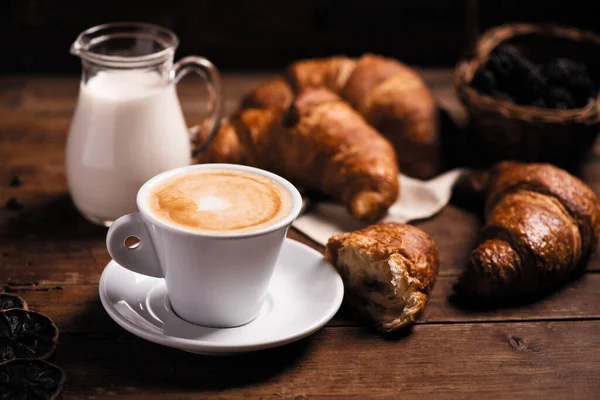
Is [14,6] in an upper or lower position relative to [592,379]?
lower

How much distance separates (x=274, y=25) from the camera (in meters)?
2.98

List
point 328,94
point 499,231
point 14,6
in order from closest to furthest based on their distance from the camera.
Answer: point 499,231, point 328,94, point 14,6

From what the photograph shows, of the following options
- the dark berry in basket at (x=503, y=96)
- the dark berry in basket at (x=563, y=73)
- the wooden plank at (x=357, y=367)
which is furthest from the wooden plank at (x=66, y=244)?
the dark berry in basket at (x=563, y=73)

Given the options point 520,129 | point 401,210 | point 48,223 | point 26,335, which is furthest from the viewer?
point 520,129

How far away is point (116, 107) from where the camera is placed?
169 centimetres

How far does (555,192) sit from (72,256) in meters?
1.08

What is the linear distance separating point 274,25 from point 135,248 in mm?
1803

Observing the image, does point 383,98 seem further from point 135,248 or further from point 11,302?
point 11,302

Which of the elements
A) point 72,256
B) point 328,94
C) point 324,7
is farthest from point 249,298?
point 324,7

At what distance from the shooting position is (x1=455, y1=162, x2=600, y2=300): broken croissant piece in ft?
5.02

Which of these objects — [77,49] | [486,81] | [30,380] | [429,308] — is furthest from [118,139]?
[486,81]

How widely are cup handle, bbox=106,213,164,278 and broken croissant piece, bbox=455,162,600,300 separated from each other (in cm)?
62

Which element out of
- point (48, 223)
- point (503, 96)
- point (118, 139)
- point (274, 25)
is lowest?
point (48, 223)

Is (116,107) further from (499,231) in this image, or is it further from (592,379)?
(592,379)
